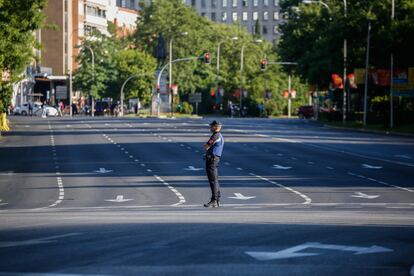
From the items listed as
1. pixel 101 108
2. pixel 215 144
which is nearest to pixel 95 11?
pixel 101 108

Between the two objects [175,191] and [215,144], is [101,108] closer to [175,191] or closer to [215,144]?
[175,191]

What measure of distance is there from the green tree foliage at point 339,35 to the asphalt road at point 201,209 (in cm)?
2336

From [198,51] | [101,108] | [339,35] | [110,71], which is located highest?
[198,51]

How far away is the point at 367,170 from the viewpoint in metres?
41.8

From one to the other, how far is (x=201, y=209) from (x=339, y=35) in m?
72.2

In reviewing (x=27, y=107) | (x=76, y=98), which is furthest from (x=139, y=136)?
(x=76, y=98)

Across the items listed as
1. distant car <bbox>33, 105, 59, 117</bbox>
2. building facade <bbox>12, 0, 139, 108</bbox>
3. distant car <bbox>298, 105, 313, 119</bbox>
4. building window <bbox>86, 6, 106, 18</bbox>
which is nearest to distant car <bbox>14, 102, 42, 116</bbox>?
distant car <bbox>33, 105, 59, 117</bbox>

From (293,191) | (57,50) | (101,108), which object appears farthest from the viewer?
(57,50)

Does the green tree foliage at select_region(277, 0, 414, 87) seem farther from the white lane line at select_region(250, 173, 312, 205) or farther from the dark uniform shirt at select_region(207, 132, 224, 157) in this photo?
the dark uniform shirt at select_region(207, 132, 224, 157)

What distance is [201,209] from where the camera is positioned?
26.6m

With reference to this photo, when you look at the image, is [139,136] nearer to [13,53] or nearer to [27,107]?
[13,53]

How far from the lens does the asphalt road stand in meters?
14.5

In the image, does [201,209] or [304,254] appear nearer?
[304,254]

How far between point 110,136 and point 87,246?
5483 centimetres
